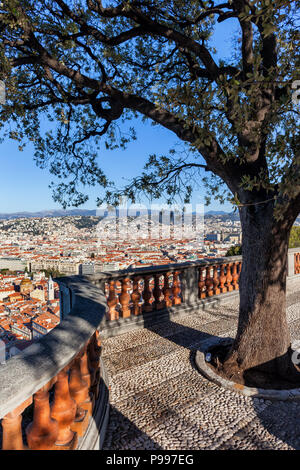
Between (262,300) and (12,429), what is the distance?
10.1 feet

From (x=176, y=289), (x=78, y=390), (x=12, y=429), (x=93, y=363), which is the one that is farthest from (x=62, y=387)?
(x=176, y=289)

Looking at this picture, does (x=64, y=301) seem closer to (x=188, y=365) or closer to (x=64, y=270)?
(x=188, y=365)

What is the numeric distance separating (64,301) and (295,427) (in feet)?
10.9

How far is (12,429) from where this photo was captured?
131 centimetres

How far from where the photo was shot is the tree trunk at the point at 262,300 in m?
3.49

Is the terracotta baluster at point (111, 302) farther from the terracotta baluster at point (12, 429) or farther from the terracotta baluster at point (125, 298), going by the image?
the terracotta baluster at point (12, 429)

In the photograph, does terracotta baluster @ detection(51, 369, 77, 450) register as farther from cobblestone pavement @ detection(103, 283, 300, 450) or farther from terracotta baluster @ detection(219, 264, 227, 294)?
Result: terracotta baluster @ detection(219, 264, 227, 294)

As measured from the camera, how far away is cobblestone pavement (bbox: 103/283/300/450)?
8.19 feet

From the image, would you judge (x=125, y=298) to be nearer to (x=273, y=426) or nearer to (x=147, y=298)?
(x=147, y=298)

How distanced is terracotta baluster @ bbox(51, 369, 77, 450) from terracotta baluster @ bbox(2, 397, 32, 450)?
443 millimetres

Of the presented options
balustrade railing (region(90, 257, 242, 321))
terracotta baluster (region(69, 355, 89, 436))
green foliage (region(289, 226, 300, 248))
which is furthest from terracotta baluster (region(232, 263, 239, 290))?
terracotta baluster (region(69, 355, 89, 436))

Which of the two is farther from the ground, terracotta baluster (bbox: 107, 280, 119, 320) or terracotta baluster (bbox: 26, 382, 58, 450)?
terracotta baluster (bbox: 26, 382, 58, 450)

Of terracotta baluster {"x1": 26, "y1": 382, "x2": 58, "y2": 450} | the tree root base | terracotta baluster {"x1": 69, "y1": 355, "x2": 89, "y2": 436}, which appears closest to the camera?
terracotta baluster {"x1": 26, "y1": 382, "x2": 58, "y2": 450}

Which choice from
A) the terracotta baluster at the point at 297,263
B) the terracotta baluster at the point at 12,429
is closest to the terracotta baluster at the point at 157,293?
the terracotta baluster at the point at 12,429
